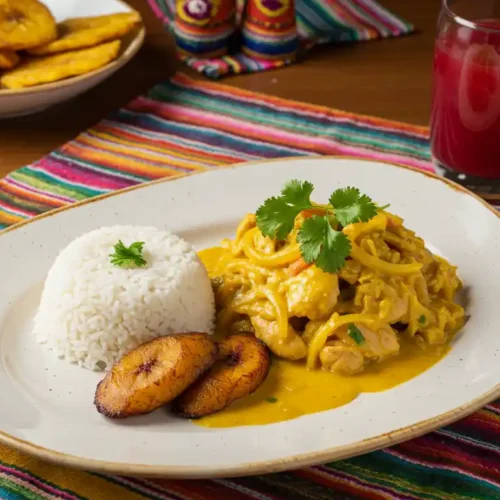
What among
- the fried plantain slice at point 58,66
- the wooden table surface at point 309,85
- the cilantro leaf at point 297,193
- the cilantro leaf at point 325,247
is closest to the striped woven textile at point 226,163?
the wooden table surface at point 309,85

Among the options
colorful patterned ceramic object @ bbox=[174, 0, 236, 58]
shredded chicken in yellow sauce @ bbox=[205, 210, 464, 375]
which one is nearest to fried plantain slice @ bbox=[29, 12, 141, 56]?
colorful patterned ceramic object @ bbox=[174, 0, 236, 58]

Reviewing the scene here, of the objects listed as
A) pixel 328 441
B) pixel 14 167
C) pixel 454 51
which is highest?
pixel 454 51

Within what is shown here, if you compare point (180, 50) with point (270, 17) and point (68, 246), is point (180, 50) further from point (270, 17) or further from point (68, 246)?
point (68, 246)

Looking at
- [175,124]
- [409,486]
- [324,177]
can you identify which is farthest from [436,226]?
[175,124]

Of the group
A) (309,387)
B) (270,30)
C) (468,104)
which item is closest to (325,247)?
(309,387)

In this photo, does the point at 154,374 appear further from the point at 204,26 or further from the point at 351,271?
the point at 204,26
